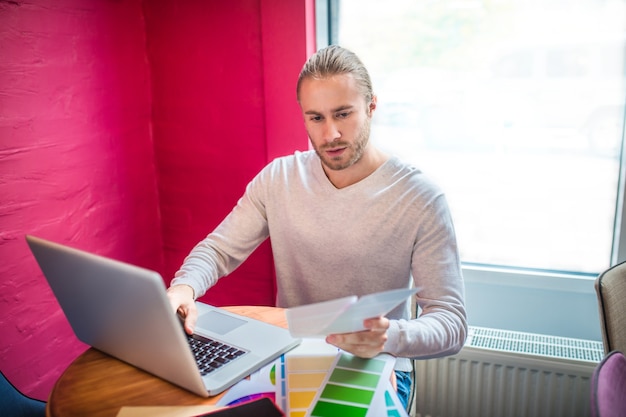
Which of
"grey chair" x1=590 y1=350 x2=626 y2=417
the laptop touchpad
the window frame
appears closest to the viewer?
"grey chair" x1=590 y1=350 x2=626 y2=417

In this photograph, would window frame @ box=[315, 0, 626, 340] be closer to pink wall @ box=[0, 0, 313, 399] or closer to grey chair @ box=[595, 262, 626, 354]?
pink wall @ box=[0, 0, 313, 399]

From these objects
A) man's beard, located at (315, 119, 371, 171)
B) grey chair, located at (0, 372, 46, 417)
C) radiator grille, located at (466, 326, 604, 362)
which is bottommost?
radiator grille, located at (466, 326, 604, 362)

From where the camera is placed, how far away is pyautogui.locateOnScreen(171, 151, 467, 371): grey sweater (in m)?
1.45

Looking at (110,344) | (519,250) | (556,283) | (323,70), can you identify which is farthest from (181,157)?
(556,283)

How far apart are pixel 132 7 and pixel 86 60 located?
0.35m

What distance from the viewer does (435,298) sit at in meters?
1.42

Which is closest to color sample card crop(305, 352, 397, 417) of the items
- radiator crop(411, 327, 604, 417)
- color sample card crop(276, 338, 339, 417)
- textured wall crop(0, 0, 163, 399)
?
color sample card crop(276, 338, 339, 417)

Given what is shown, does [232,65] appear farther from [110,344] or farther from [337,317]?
[337,317]

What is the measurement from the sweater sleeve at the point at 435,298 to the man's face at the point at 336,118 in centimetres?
29

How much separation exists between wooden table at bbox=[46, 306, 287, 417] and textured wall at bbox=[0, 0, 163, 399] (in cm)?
56

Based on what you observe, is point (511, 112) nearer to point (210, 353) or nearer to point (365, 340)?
point (365, 340)

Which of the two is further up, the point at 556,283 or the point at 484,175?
the point at 484,175

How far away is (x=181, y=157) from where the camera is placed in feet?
7.31

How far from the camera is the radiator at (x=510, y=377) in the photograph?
1814 mm
